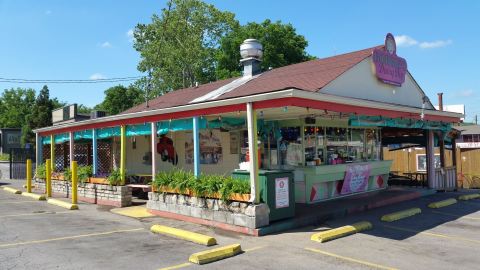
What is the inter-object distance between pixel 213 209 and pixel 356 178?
6061mm

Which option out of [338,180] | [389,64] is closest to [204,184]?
[338,180]

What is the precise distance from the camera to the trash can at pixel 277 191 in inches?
379

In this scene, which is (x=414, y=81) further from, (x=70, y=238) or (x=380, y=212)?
(x=70, y=238)

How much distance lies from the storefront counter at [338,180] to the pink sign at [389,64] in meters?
3.01

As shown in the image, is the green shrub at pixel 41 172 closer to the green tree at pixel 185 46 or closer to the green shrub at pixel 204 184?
the green shrub at pixel 204 184

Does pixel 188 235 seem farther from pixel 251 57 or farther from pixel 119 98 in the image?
pixel 119 98

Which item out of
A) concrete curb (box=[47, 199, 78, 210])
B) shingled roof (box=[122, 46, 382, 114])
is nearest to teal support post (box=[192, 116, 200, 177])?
shingled roof (box=[122, 46, 382, 114])

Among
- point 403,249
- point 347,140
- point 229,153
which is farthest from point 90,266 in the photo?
point 347,140

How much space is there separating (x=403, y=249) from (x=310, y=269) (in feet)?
7.92

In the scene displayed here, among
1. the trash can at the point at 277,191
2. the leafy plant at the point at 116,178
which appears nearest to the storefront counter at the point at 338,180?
the trash can at the point at 277,191

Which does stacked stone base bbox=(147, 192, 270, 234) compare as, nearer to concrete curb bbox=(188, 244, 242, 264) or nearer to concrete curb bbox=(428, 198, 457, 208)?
concrete curb bbox=(188, 244, 242, 264)

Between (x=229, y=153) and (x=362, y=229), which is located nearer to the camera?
(x=362, y=229)

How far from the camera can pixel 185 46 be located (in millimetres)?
42438

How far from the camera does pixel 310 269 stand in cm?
689
